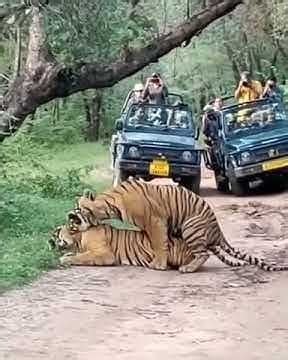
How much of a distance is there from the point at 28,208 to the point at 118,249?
3.31 meters

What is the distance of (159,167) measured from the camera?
17.9 metres

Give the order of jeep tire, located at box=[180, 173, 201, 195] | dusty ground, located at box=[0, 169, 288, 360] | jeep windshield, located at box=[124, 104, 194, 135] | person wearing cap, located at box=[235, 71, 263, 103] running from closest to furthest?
dusty ground, located at box=[0, 169, 288, 360] < jeep tire, located at box=[180, 173, 201, 195] < jeep windshield, located at box=[124, 104, 194, 135] < person wearing cap, located at box=[235, 71, 263, 103]

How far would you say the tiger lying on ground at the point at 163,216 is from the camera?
10133 millimetres

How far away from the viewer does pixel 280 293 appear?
8984 millimetres

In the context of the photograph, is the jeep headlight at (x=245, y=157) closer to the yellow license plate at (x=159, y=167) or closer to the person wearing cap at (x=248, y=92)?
the yellow license plate at (x=159, y=167)

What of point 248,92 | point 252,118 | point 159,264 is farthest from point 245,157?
point 159,264

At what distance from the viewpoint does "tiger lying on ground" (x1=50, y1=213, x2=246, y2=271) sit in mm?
10148

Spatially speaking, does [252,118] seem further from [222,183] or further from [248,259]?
[248,259]

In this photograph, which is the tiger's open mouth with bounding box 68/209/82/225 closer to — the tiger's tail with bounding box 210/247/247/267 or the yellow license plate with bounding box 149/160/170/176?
the tiger's tail with bounding box 210/247/247/267

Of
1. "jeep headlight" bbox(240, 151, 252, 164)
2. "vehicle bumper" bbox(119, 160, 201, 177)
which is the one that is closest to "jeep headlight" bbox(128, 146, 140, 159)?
"vehicle bumper" bbox(119, 160, 201, 177)

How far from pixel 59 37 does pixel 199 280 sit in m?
5.70

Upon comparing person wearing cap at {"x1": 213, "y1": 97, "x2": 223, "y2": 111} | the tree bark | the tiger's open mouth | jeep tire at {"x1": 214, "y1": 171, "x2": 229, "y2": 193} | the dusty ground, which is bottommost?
the dusty ground

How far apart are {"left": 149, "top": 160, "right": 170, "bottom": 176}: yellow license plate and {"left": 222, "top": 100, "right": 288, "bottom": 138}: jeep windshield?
1501 mm

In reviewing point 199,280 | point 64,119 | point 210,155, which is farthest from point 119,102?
point 199,280
